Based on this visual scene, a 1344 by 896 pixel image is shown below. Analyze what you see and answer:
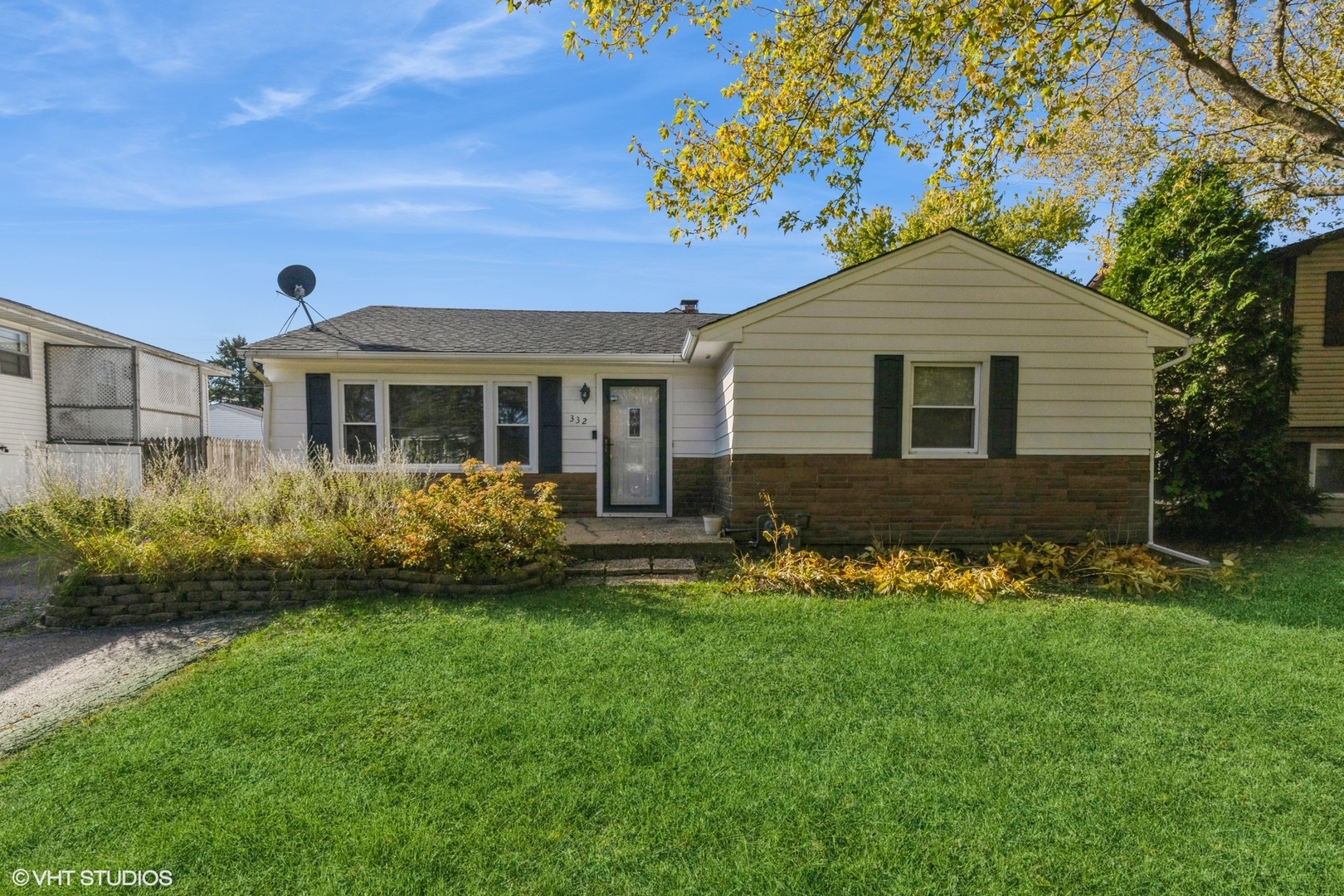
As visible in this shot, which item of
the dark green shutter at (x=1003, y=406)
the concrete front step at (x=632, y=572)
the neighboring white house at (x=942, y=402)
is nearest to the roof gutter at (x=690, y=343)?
the neighboring white house at (x=942, y=402)

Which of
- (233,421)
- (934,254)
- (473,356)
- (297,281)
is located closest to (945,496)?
(934,254)

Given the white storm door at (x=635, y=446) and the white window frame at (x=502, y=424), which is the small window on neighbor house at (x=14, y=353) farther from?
the white storm door at (x=635, y=446)

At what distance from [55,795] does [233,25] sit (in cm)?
769

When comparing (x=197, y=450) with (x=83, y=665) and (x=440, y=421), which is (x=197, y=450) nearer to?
(x=440, y=421)

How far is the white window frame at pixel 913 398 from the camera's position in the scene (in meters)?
8.09

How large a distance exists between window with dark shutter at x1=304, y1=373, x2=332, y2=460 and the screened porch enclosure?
773 centimetres

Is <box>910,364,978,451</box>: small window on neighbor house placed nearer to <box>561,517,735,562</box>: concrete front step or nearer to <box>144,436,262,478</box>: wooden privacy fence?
<box>561,517,735,562</box>: concrete front step

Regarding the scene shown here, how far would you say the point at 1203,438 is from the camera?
934 centimetres

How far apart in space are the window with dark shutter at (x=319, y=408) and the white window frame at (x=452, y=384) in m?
0.12

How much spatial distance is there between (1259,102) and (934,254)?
14.9ft

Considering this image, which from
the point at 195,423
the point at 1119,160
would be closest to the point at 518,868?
the point at 1119,160

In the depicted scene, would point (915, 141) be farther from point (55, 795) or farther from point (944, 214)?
point (55, 795)

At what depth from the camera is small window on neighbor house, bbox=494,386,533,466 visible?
10.0 meters

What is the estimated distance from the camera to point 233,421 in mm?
28156
